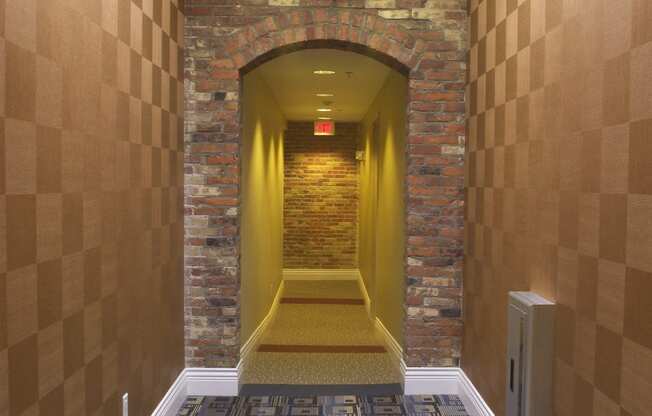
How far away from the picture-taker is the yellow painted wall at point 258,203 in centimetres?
492

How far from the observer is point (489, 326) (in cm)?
338

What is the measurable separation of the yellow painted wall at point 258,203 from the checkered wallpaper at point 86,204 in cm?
120

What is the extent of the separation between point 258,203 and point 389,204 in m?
1.35

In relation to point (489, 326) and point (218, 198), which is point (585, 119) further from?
point (218, 198)

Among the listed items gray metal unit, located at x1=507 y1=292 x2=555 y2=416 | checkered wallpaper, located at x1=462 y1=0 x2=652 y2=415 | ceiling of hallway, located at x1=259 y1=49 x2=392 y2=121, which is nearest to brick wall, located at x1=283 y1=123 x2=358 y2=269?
ceiling of hallway, located at x1=259 y1=49 x2=392 y2=121

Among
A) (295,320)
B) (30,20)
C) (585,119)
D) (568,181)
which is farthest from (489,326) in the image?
(295,320)

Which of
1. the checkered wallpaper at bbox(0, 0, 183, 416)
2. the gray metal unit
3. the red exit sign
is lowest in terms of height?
the gray metal unit

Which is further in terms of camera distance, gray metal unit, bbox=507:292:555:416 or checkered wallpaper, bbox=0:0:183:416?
gray metal unit, bbox=507:292:555:416

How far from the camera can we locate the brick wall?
10383 millimetres

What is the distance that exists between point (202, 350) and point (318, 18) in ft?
8.15

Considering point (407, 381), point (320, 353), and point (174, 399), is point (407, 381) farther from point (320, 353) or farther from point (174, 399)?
point (174, 399)

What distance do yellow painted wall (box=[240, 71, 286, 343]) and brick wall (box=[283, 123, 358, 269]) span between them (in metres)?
2.34

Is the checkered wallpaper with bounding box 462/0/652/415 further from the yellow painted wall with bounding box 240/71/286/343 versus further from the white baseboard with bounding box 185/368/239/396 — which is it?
the yellow painted wall with bounding box 240/71/286/343

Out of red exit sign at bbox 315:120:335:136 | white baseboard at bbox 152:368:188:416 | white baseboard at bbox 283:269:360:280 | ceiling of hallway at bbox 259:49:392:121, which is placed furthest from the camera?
white baseboard at bbox 283:269:360:280
